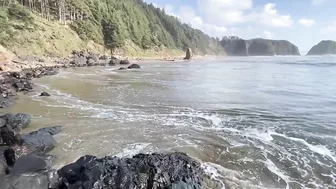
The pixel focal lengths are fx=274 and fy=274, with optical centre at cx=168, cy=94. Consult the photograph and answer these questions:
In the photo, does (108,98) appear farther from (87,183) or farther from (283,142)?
(87,183)

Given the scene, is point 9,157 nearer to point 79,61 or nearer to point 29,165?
point 29,165

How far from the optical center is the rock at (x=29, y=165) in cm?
768

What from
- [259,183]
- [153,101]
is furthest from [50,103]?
[259,183]

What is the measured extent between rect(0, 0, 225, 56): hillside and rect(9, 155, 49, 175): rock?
46.2 metres

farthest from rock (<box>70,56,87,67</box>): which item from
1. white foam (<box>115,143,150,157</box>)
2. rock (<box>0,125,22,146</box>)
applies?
white foam (<box>115,143,150,157</box>)

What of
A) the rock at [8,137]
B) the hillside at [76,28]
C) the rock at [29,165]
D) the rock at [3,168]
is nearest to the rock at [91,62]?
the hillside at [76,28]

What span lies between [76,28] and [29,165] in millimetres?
76748

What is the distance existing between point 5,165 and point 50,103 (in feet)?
37.5

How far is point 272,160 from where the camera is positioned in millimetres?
9906

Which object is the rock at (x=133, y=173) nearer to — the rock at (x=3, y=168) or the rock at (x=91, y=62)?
the rock at (x=3, y=168)

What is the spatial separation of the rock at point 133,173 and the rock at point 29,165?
0.92 meters

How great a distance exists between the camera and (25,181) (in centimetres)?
666

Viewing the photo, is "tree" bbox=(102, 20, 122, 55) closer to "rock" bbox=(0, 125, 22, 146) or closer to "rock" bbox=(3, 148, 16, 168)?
"rock" bbox=(0, 125, 22, 146)

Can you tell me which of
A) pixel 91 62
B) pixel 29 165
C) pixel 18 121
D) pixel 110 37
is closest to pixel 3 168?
pixel 29 165
